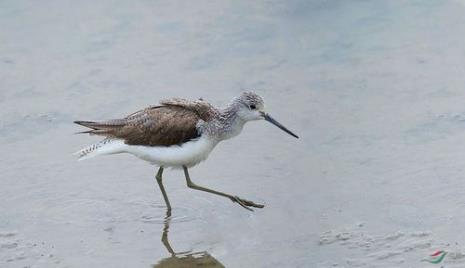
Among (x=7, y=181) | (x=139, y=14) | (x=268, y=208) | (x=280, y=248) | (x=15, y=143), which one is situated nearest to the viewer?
(x=280, y=248)

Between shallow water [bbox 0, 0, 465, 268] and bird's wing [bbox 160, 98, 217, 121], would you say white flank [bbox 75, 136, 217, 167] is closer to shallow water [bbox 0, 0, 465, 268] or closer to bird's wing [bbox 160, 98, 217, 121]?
bird's wing [bbox 160, 98, 217, 121]

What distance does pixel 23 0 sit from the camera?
1161cm

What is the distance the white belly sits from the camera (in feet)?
24.8

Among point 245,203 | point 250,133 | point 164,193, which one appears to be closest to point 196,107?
point 164,193

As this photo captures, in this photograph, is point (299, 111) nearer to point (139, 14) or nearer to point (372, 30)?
point (372, 30)

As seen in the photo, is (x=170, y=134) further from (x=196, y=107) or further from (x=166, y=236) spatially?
(x=166, y=236)

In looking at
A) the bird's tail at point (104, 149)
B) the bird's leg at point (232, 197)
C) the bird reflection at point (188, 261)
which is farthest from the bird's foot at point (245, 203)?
the bird's tail at point (104, 149)

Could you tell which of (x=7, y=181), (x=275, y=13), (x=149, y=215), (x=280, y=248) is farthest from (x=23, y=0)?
(x=280, y=248)

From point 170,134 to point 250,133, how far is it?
1.29 metres

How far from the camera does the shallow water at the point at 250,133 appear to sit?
6.99 m

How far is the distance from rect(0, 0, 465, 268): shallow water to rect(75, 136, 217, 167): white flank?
373 millimetres

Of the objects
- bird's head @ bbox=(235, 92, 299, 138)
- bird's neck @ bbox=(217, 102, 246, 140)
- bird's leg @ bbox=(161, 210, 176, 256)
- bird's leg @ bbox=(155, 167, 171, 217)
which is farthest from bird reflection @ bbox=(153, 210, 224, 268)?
bird's head @ bbox=(235, 92, 299, 138)

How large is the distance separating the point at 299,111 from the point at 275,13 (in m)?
2.37

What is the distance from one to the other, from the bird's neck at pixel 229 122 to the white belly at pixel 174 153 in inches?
8.9
